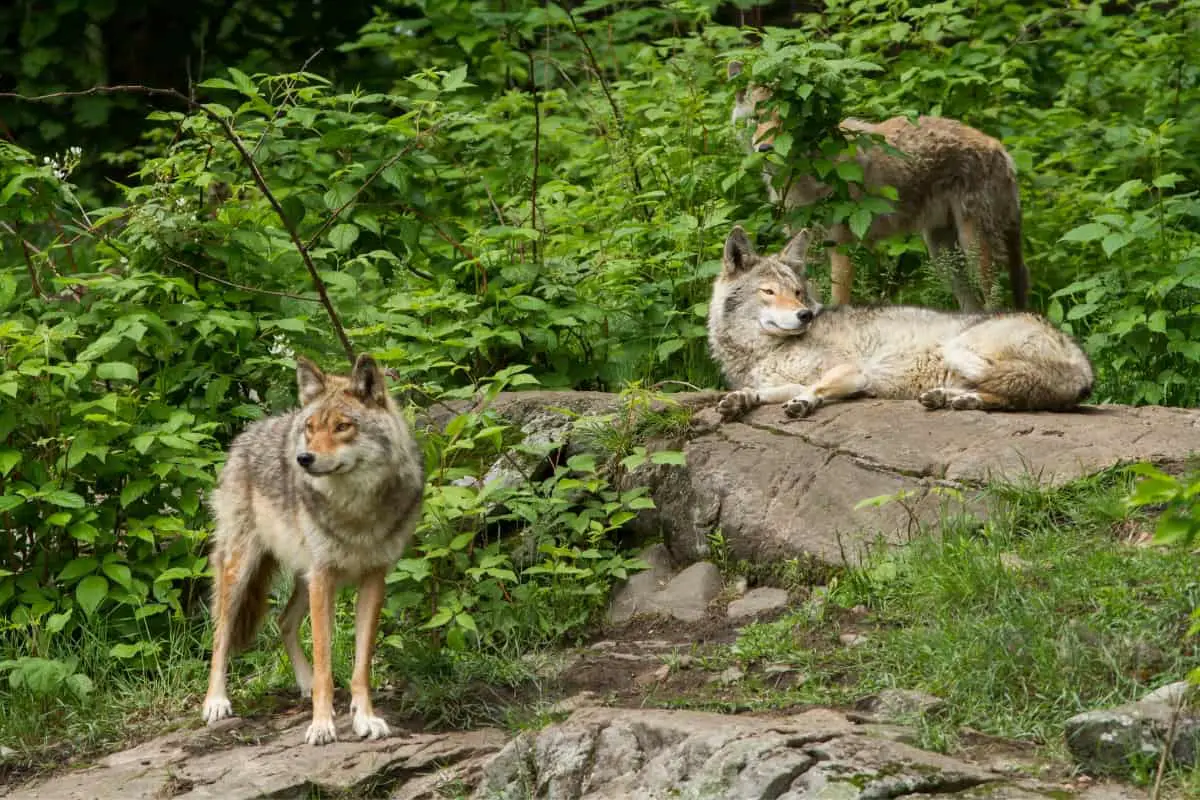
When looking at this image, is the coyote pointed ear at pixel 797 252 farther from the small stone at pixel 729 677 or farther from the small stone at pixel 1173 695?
the small stone at pixel 1173 695

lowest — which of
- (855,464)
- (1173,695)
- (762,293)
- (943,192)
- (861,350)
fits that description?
(1173,695)

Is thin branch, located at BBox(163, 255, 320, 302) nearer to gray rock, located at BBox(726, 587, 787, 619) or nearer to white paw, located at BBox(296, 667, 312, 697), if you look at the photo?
white paw, located at BBox(296, 667, 312, 697)

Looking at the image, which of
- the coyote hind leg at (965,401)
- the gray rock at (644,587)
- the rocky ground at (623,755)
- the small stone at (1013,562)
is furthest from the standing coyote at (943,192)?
the rocky ground at (623,755)

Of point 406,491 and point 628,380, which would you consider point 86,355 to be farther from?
point 628,380

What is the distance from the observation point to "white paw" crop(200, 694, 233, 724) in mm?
6578

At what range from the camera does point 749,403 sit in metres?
8.33

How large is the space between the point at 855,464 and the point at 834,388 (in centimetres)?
86

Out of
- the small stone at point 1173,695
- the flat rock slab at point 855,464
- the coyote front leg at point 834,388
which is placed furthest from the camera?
the coyote front leg at point 834,388

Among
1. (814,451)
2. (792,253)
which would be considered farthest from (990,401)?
(792,253)

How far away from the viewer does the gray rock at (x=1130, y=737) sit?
15.8 feet

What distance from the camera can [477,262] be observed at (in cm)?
880

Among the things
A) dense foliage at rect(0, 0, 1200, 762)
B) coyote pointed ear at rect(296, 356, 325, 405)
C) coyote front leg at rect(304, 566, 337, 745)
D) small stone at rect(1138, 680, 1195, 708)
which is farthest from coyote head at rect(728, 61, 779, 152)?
small stone at rect(1138, 680, 1195, 708)

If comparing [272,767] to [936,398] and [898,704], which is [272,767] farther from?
[936,398]

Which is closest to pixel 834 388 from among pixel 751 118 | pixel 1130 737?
pixel 751 118
